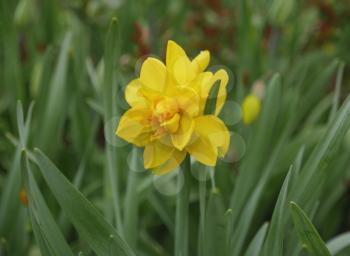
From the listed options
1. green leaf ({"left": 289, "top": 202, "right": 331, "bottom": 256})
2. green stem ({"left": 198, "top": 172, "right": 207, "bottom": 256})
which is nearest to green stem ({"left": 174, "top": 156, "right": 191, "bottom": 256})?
green stem ({"left": 198, "top": 172, "right": 207, "bottom": 256})

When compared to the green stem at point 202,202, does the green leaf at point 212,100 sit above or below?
above

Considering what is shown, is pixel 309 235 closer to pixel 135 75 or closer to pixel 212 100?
pixel 212 100

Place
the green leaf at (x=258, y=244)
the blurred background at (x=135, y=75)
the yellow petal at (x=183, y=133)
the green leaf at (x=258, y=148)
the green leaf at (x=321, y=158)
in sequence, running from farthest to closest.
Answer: the blurred background at (x=135, y=75) → the green leaf at (x=258, y=148) → the green leaf at (x=258, y=244) → the green leaf at (x=321, y=158) → the yellow petal at (x=183, y=133)

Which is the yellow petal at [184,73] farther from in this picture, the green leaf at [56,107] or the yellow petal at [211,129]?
the green leaf at [56,107]

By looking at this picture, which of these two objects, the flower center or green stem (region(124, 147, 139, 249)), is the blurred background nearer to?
green stem (region(124, 147, 139, 249))

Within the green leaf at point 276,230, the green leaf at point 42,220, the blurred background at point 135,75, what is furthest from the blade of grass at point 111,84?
the green leaf at point 276,230

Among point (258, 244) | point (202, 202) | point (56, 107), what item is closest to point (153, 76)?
point (202, 202)

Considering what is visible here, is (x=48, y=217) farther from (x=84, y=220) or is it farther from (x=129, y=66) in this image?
(x=129, y=66)
